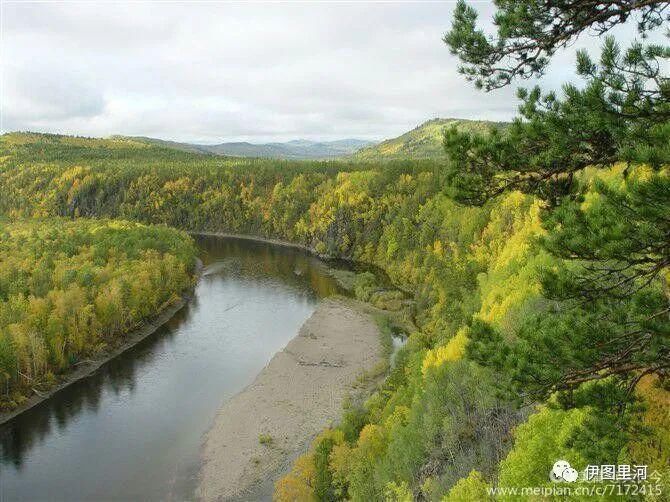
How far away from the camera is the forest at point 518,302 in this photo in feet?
24.1

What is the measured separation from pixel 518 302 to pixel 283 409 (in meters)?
20.4

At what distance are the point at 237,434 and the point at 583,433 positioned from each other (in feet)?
96.7

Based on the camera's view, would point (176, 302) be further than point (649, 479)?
Yes

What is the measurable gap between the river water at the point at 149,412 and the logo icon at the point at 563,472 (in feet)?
75.3

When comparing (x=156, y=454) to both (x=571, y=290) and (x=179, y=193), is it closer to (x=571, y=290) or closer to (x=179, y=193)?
(x=571, y=290)

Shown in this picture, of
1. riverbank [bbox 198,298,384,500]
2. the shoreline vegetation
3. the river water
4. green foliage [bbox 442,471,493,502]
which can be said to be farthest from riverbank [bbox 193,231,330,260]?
green foliage [bbox 442,471,493,502]

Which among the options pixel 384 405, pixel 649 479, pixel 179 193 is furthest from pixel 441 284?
pixel 179 193

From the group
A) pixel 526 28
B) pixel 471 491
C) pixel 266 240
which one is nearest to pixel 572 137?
pixel 526 28

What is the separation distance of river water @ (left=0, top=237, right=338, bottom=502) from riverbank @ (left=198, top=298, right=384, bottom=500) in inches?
59.0

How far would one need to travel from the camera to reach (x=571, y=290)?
8.15 metres

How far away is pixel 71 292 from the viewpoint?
47125mm

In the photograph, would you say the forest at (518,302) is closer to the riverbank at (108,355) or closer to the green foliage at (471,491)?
the green foliage at (471,491)

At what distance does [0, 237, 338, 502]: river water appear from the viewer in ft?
99.8

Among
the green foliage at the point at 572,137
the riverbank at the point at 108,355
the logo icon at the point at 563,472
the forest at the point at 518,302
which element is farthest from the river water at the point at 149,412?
the green foliage at the point at 572,137
